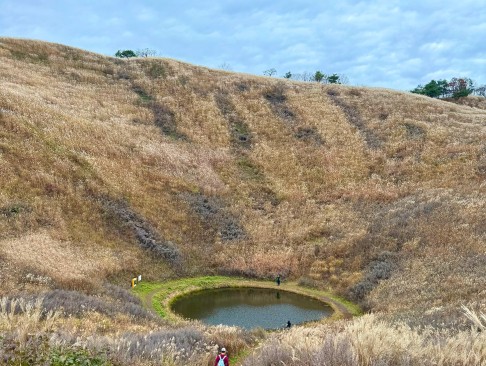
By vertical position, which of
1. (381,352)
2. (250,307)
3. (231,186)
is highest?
(231,186)

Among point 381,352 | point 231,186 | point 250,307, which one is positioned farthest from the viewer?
point 231,186

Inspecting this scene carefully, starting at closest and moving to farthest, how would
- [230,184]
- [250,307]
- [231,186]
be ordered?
[250,307] → [231,186] → [230,184]

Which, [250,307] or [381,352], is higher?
[381,352]

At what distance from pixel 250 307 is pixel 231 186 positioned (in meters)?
19.7

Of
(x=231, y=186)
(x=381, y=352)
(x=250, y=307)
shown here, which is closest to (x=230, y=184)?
(x=231, y=186)

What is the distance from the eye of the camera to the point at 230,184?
4775 cm

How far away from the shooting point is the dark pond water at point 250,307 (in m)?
27.2

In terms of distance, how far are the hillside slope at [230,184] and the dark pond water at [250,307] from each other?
291 centimetres

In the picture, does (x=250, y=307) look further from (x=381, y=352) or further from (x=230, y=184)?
(x=381, y=352)

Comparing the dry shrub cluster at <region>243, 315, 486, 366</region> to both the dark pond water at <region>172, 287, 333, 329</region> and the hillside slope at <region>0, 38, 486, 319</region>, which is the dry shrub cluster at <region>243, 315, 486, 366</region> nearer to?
the hillside slope at <region>0, 38, 486, 319</region>

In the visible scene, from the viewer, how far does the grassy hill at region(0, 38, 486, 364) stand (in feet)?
94.2

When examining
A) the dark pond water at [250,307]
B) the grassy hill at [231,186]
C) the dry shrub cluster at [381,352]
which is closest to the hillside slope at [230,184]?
the grassy hill at [231,186]

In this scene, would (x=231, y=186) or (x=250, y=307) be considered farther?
(x=231, y=186)

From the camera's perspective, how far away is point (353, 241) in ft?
122
